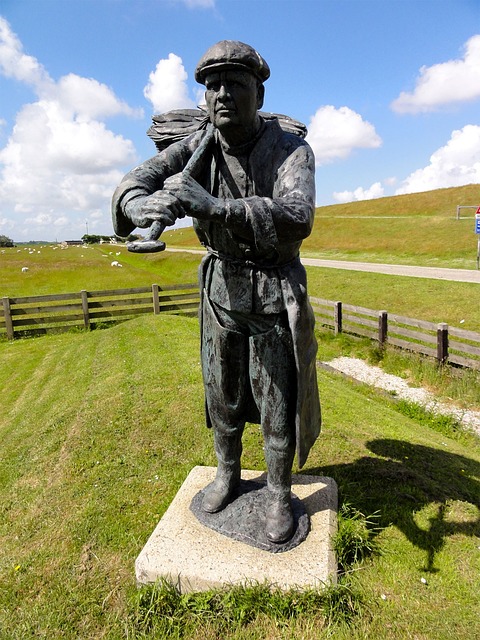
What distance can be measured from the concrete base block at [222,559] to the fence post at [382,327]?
7.01 metres

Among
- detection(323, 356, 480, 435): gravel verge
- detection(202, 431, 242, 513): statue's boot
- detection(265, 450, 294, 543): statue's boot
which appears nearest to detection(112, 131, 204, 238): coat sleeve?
detection(202, 431, 242, 513): statue's boot

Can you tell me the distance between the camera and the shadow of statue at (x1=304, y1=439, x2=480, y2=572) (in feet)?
11.1

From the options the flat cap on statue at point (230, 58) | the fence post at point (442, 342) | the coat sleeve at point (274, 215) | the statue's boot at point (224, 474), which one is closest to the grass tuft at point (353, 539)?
the statue's boot at point (224, 474)

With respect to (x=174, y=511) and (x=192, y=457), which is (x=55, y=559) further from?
(x=192, y=457)

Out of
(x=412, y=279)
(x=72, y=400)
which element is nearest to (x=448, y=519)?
(x=72, y=400)

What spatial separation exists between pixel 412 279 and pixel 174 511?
47.0 ft

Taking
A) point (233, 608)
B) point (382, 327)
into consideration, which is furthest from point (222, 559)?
point (382, 327)

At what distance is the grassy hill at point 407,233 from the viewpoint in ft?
82.9

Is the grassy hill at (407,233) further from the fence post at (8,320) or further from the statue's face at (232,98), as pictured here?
the statue's face at (232,98)

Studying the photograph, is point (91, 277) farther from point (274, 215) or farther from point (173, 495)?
point (274, 215)

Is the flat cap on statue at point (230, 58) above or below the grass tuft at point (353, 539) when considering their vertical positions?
above

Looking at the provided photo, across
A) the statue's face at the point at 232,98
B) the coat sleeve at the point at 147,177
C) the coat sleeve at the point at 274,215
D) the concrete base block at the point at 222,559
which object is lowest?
the concrete base block at the point at 222,559

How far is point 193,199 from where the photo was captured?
1.94 m

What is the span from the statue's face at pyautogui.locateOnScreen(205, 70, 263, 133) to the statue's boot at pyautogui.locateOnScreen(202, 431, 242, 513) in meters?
2.08
